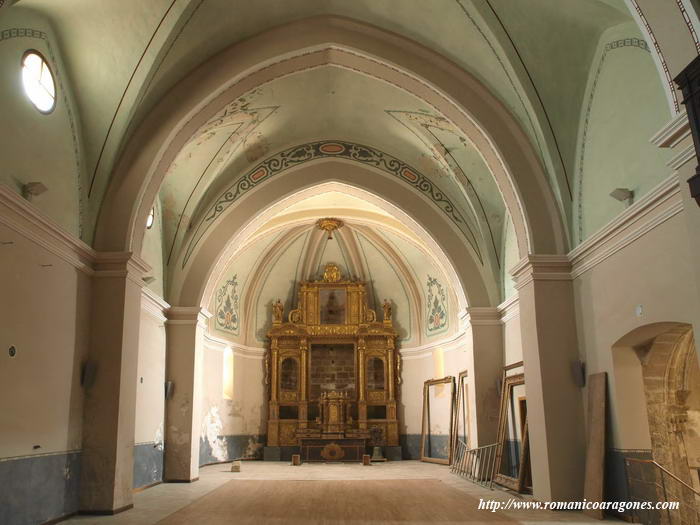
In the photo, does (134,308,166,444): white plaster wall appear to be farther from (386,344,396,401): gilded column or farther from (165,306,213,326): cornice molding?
(386,344,396,401): gilded column

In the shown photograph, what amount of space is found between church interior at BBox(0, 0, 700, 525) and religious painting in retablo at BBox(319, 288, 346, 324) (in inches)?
245

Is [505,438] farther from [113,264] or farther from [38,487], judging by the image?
[38,487]

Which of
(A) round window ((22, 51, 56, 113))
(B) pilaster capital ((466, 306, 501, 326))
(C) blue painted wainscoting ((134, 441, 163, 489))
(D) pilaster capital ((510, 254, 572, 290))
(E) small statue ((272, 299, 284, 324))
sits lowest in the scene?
(C) blue painted wainscoting ((134, 441, 163, 489))

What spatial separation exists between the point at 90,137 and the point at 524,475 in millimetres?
8202

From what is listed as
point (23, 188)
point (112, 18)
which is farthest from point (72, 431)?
point (112, 18)

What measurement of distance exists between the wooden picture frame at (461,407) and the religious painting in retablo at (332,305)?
5.50 metres

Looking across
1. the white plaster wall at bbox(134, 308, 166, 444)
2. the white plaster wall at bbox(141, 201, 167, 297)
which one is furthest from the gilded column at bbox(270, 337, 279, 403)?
the white plaster wall at bbox(141, 201, 167, 297)

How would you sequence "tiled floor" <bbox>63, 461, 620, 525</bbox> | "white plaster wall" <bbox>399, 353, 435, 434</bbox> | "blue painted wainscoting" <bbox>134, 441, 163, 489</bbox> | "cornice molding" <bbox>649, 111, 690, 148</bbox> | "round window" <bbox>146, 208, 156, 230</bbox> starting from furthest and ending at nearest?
"white plaster wall" <bbox>399, 353, 435, 434</bbox> < "round window" <bbox>146, 208, 156, 230</bbox> < "blue painted wainscoting" <bbox>134, 441, 163, 489</bbox> < "tiled floor" <bbox>63, 461, 620, 525</bbox> < "cornice molding" <bbox>649, 111, 690, 148</bbox>

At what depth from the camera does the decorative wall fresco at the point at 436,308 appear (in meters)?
17.6

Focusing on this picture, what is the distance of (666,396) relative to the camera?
Answer: 8.05 metres

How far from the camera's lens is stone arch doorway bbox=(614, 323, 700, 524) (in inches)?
299

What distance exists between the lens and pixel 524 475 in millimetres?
10289

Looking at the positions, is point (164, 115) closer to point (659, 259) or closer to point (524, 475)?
point (659, 259)

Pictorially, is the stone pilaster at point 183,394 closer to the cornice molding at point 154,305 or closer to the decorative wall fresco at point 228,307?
the cornice molding at point 154,305
